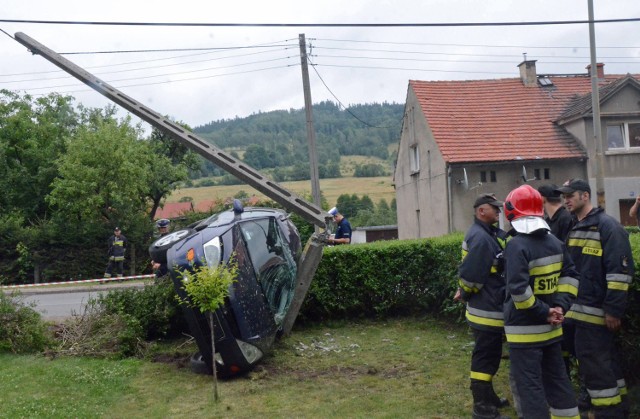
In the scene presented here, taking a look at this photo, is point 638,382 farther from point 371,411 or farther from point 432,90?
point 432,90

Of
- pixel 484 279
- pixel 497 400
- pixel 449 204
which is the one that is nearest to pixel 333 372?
pixel 497 400

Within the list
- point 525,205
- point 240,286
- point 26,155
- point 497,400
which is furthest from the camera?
point 26,155

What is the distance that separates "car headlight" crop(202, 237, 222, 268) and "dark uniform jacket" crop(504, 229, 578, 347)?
3.56 meters

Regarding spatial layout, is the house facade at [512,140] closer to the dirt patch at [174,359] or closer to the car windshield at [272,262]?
the car windshield at [272,262]

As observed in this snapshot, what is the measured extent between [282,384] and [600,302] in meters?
3.50

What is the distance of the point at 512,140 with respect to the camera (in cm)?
2483

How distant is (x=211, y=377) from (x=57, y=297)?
11.8 metres

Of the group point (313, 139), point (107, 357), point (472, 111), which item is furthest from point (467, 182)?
point (107, 357)

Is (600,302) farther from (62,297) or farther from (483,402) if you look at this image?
(62,297)

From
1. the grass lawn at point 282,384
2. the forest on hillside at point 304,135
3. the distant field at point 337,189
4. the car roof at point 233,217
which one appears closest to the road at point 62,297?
the car roof at point 233,217

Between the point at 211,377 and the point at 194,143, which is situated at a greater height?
the point at 194,143

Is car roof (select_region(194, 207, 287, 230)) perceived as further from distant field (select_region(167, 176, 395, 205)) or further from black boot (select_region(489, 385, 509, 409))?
distant field (select_region(167, 176, 395, 205))

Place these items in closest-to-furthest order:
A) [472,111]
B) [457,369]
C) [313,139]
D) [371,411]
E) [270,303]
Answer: [371,411]
[457,369]
[270,303]
[313,139]
[472,111]

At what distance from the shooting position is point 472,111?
26.2 metres
